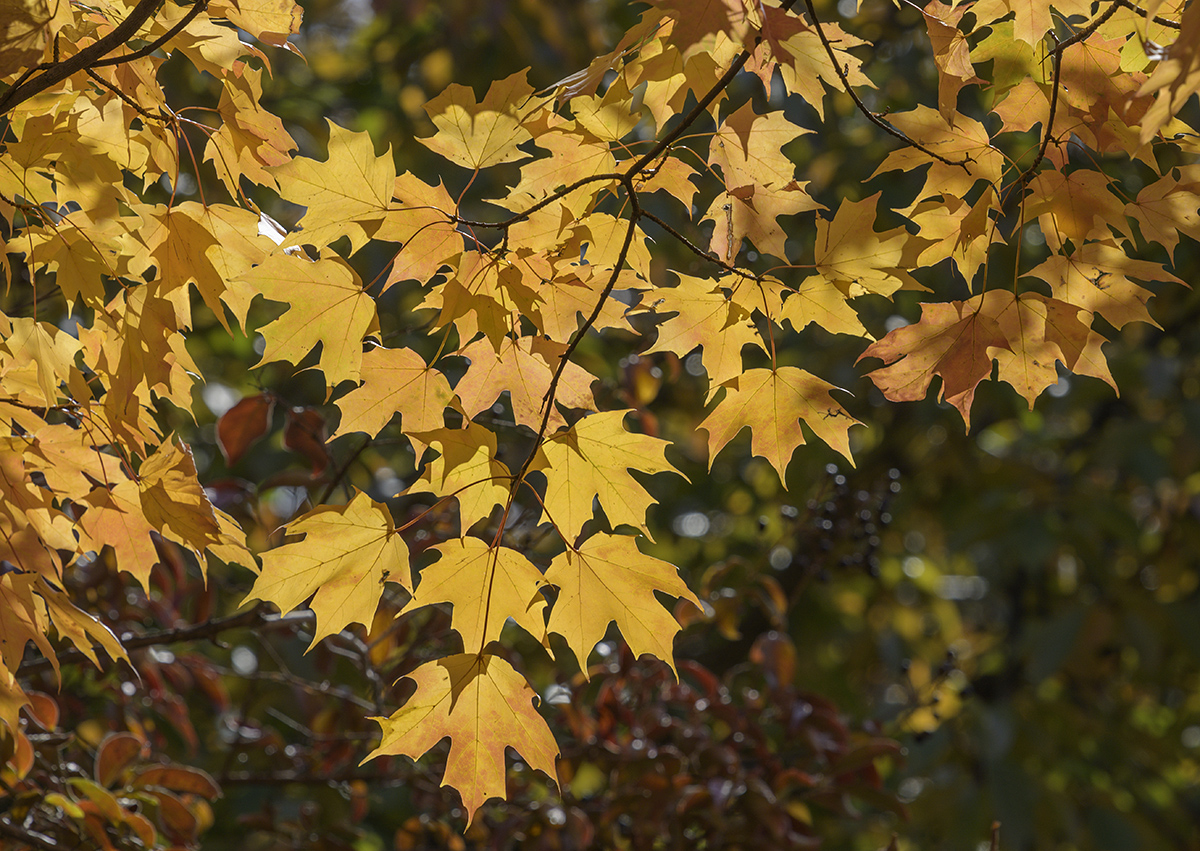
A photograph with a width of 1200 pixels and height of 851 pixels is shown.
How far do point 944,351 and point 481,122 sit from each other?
542 mm

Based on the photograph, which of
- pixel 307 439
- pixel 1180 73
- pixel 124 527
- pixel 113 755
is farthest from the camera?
pixel 307 439

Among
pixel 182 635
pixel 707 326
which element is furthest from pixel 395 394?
pixel 182 635

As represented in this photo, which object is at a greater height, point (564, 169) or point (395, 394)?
point (564, 169)

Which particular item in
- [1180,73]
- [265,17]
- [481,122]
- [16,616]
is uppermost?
[265,17]

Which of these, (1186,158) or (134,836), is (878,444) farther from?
(134,836)

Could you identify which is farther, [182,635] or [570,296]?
[182,635]

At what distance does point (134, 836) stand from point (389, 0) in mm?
3099

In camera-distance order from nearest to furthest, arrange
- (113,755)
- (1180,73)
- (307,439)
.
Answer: (1180,73) < (113,755) < (307,439)

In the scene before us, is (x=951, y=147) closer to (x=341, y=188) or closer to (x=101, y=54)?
(x=341, y=188)

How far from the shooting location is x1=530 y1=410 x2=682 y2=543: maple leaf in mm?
1013

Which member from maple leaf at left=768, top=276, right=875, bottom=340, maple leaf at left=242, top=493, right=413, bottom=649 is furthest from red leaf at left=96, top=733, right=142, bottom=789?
maple leaf at left=768, top=276, right=875, bottom=340

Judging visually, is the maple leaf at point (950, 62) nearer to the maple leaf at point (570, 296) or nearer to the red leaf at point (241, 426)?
the maple leaf at point (570, 296)

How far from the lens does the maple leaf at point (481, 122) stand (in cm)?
100

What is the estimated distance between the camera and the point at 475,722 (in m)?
0.98
